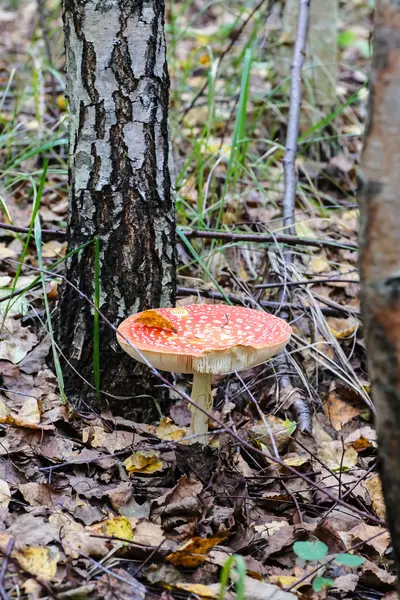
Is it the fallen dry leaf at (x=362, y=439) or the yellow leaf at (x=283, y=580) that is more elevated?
the fallen dry leaf at (x=362, y=439)

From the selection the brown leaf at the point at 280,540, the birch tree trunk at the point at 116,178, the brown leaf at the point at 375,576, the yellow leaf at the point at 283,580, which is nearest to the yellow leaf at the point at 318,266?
the birch tree trunk at the point at 116,178

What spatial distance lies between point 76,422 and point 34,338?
54cm

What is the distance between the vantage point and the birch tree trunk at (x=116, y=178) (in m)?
2.52

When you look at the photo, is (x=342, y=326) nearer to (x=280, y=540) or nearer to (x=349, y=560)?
(x=280, y=540)

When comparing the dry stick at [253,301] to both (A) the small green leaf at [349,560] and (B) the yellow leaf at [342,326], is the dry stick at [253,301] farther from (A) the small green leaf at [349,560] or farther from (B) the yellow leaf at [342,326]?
(A) the small green leaf at [349,560]

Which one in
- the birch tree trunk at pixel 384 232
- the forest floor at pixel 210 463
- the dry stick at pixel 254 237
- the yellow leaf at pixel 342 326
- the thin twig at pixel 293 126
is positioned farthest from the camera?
the thin twig at pixel 293 126

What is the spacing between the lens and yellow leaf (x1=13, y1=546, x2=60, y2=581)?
195 cm

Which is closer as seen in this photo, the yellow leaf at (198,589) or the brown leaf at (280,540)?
the yellow leaf at (198,589)

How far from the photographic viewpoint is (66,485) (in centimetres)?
245

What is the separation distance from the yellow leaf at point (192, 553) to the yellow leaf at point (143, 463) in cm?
51

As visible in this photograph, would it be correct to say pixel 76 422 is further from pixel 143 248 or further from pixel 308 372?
pixel 308 372

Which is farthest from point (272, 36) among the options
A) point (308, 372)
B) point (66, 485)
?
point (66, 485)

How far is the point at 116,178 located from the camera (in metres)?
2.65

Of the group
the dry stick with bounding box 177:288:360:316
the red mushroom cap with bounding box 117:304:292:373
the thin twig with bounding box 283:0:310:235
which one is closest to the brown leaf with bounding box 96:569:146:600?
the red mushroom cap with bounding box 117:304:292:373
